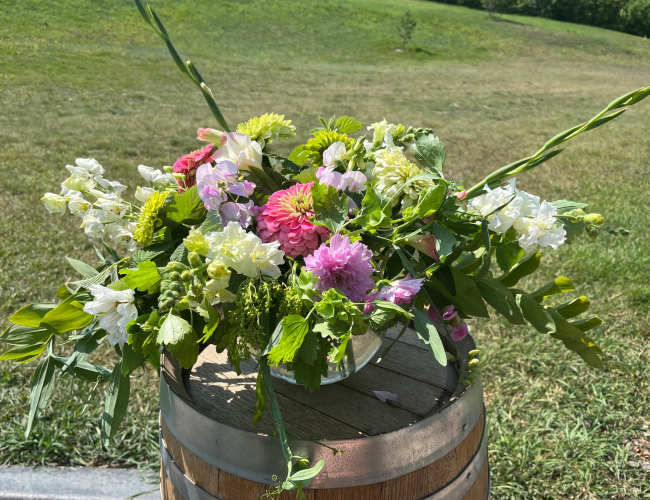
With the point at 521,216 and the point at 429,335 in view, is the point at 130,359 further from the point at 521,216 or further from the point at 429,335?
the point at 521,216

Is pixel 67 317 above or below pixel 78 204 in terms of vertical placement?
below

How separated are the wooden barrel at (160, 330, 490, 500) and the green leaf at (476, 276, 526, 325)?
0.21 meters

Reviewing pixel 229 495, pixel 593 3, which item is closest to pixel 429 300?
pixel 229 495

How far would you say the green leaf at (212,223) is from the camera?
0.91 metres

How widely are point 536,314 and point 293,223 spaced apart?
1.60 ft

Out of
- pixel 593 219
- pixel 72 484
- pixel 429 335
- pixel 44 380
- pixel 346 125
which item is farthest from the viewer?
pixel 72 484

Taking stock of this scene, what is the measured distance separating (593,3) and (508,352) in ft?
155

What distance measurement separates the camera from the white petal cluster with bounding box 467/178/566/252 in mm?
905

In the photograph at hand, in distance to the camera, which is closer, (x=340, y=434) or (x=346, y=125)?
(x=340, y=434)

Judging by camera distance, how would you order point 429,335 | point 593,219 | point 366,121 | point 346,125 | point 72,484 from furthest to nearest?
point 366,121
point 72,484
point 346,125
point 593,219
point 429,335

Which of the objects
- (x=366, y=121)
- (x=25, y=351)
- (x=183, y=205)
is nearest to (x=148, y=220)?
(x=183, y=205)

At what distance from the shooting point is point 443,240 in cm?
87

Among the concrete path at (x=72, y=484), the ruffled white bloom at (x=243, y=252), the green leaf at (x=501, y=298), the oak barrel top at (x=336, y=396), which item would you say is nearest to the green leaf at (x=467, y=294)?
the green leaf at (x=501, y=298)

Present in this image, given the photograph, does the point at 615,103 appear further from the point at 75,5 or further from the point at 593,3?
the point at 593,3
